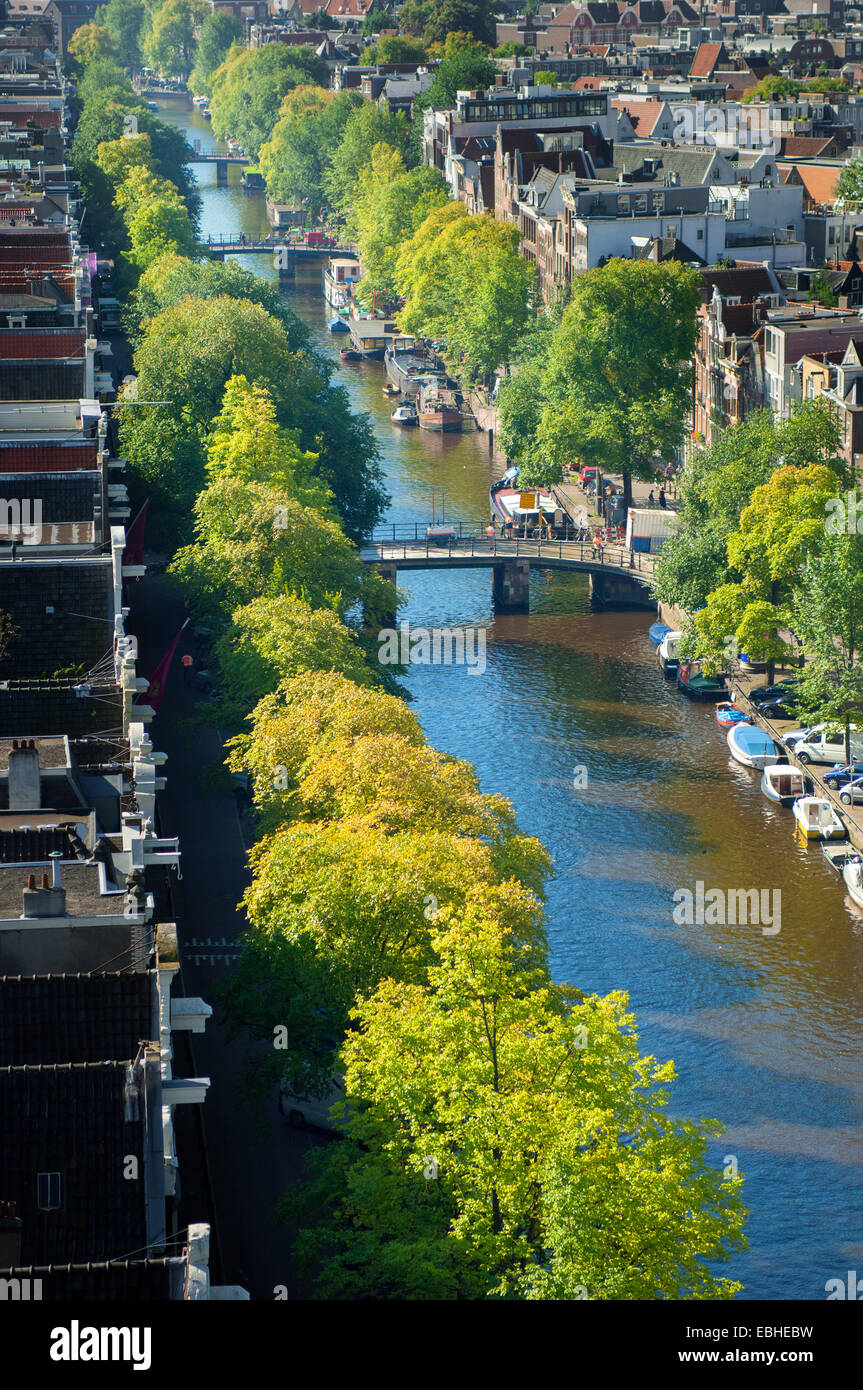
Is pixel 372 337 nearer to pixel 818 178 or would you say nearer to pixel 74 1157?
pixel 818 178

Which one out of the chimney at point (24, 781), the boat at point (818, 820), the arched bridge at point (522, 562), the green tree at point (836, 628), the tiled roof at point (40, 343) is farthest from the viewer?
the arched bridge at point (522, 562)

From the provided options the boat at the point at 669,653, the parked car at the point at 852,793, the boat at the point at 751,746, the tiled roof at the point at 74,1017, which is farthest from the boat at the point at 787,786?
the tiled roof at the point at 74,1017

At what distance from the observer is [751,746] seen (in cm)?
9262

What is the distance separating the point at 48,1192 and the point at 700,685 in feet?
225

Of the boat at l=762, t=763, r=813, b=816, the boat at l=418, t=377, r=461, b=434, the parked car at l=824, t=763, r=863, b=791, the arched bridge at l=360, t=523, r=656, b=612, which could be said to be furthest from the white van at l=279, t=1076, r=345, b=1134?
the boat at l=418, t=377, r=461, b=434

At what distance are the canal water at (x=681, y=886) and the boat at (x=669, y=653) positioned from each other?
72 cm

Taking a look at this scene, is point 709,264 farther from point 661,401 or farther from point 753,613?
point 753,613

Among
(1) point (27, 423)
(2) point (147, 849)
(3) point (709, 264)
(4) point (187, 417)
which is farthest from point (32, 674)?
(3) point (709, 264)

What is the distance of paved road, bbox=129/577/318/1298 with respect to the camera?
176ft

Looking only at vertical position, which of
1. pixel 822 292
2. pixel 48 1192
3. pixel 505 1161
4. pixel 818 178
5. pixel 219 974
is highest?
pixel 818 178

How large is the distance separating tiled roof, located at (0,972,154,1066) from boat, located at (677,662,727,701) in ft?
210

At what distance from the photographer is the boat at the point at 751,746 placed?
9175 centimetres

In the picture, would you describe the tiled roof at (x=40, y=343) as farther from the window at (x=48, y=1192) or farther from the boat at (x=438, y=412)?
the window at (x=48, y=1192)

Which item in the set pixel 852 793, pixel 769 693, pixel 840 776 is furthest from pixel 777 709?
pixel 852 793
